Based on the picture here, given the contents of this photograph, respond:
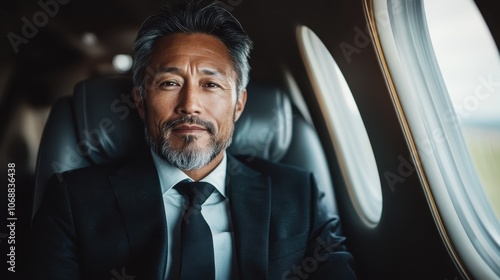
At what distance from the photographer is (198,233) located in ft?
3.81

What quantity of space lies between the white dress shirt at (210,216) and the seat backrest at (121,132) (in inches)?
6.0

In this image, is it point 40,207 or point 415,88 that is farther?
point 40,207

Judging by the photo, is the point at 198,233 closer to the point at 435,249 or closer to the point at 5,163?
the point at 435,249

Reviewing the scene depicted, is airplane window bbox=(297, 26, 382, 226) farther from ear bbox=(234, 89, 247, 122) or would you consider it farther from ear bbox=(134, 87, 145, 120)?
ear bbox=(134, 87, 145, 120)

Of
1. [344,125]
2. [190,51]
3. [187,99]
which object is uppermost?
[190,51]

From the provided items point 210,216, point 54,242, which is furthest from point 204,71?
point 54,242

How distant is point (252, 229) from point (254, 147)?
0.32 m

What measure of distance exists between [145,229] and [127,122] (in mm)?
381

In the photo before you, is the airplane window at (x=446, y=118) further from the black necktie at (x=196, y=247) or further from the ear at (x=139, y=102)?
the ear at (x=139, y=102)

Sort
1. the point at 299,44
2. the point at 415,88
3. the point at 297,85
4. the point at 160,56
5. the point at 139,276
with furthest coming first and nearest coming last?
the point at 297,85 < the point at 299,44 < the point at 160,56 < the point at 139,276 < the point at 415,88

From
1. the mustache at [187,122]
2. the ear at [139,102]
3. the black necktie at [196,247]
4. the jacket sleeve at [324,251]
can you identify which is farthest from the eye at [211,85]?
the jacket sleeve at [324,251]

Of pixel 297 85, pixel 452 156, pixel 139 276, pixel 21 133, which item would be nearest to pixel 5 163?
pixel 21 133

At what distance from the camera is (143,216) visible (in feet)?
3.90

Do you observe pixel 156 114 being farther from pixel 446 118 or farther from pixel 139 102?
pixel 446 118
